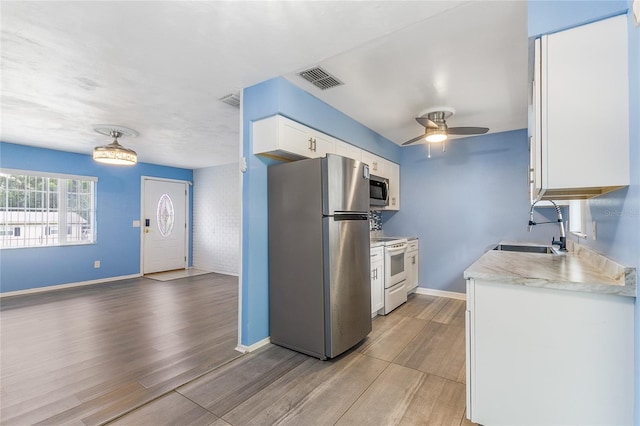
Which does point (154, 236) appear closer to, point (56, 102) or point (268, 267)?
point (56, 102)

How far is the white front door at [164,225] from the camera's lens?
623 cm

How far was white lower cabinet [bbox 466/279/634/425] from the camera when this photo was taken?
4.19 ft

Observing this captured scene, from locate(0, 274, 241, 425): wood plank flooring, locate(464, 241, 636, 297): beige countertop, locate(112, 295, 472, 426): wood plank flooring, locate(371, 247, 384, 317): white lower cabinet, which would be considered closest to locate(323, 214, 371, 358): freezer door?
locate(112, 295, 472, 426): wood plank flooring

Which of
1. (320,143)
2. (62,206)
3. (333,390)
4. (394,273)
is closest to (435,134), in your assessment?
(320,143)

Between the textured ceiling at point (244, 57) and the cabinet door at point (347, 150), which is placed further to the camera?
the cabinet door at point (347, 150)

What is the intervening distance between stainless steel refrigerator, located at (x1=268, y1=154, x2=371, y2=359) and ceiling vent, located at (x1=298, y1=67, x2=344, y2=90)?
73 cm

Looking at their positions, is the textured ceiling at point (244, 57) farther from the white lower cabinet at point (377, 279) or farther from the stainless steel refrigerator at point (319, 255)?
the white lower cabinet at point (377, 279)

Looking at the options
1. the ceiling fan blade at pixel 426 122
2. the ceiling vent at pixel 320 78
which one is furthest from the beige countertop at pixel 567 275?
the ceiling vent at pixel 320 78

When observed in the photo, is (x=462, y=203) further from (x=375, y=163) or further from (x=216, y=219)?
(x=216, y=219)

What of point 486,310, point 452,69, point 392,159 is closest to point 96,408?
point 486,310

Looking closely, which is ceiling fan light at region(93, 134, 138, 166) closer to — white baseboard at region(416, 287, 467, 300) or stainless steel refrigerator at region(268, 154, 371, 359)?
stainless steel refrigerator at region(268, 154, 371, 359)

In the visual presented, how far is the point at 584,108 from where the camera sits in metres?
1.33

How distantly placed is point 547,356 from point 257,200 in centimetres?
228

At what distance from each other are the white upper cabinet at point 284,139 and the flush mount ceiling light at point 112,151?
7.40 ft
